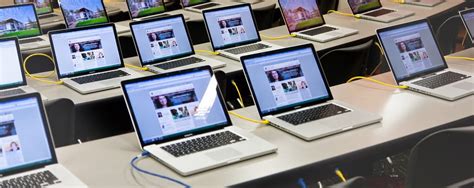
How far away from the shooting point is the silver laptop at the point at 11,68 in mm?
3281


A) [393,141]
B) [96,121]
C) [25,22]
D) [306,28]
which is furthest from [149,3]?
[393,141]

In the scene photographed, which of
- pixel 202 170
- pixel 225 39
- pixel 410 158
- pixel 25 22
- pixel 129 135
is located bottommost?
pixel 410 158

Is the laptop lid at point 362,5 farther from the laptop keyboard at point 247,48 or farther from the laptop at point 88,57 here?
the laptop at point 88,57

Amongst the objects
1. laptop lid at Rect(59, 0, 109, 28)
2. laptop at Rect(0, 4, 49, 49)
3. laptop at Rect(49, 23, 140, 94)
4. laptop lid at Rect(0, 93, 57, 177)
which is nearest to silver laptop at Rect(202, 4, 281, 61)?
laptop at Rect(49, 23, 140, 94)

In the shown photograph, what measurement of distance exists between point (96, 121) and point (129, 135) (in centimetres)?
88

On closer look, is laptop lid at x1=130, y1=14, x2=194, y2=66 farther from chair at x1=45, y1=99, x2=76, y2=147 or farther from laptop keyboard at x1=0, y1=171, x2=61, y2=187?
laptop keyboard at x1=0, y1=171, x2=61, y2=187

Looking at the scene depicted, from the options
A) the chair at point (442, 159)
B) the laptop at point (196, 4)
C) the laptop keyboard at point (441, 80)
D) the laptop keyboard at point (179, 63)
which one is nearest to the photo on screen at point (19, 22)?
the laptop keyboard at point (179, 63)

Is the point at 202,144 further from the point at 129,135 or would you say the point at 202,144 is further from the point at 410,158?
the point at 410,158

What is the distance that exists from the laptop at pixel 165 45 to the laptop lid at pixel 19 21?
1.33 metres

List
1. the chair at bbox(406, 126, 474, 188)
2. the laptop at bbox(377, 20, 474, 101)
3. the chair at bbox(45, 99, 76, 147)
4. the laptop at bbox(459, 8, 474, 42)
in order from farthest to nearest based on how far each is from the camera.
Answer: the laptop at bbox(459, 8, 474, 42)
the laptop at bbox(377, 20, 474, 101)
the chair at bbox(45, 99, 76, 147)
the chair at bbox(406, 126, 474, 188)

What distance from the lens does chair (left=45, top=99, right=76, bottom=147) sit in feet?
9.04

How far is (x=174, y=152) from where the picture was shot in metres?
2.25

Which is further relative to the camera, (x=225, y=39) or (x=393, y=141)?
(x=225, y=39)

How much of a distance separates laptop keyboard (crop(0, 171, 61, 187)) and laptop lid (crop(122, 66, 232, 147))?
0.38 m
